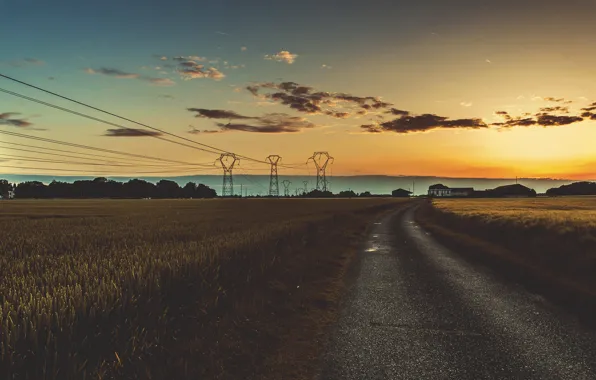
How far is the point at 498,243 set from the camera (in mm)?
25391

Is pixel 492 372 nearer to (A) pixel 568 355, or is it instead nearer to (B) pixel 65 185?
(A) pixel 568 355

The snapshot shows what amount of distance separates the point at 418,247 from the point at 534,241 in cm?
633

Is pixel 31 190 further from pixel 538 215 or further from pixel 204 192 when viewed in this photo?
pixel 538 215

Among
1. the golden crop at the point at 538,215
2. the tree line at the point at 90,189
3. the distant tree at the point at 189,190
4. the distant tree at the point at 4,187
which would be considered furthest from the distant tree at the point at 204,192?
the golden crop at the point at 538,215

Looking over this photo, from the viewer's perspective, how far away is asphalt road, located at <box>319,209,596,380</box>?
6.36m

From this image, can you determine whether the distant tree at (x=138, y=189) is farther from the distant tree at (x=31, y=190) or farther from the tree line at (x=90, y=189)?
the distant tree at (x=31, y=190)

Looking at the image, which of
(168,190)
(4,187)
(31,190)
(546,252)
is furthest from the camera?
(4,187)

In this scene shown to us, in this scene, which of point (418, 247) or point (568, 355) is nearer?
→ point (568, 355)

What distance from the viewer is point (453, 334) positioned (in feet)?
26.6

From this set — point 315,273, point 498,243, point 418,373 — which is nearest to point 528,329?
point 418,373

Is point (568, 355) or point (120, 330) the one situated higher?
point (120, 330)

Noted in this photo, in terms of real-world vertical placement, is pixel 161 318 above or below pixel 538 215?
below

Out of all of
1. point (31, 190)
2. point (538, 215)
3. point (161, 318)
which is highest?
point (31, 190)

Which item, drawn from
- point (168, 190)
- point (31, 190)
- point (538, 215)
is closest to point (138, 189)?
point (168, 190)
